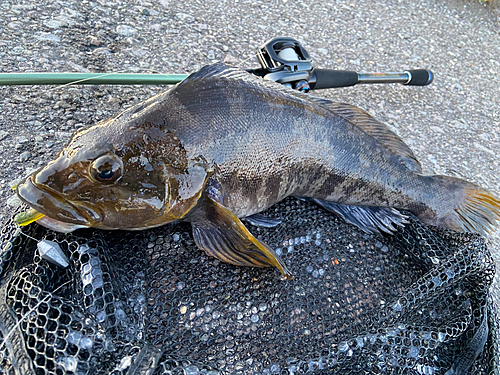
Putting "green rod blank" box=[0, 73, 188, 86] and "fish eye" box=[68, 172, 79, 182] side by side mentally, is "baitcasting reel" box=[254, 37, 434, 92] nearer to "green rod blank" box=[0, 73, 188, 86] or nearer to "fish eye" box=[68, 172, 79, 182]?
"green rod blank" box=[0, 73, 188, 86]

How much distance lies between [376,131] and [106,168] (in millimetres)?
1602

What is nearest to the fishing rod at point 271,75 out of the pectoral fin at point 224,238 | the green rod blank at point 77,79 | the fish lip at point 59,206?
the green rod blank at point 77,79

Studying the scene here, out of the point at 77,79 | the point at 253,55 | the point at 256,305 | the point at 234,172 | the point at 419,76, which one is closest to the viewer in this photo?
the point at 256,305

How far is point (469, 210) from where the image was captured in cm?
228

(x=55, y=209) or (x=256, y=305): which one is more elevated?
(x=55, y=209)

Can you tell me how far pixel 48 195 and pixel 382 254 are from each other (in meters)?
1.80

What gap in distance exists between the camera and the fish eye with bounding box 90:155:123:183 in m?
1.59

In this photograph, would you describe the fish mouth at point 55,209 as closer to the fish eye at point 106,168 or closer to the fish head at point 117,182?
the fish head at point 117,182

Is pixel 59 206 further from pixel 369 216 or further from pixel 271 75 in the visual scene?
pixel 369 216

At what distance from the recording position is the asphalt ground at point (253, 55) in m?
2.70

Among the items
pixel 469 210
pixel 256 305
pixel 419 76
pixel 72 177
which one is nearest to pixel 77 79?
pixel 72 177

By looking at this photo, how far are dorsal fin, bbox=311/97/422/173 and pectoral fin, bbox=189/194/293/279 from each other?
38.4 inches

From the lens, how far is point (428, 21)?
5168 mm

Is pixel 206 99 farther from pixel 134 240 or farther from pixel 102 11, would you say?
pixel 102 11
